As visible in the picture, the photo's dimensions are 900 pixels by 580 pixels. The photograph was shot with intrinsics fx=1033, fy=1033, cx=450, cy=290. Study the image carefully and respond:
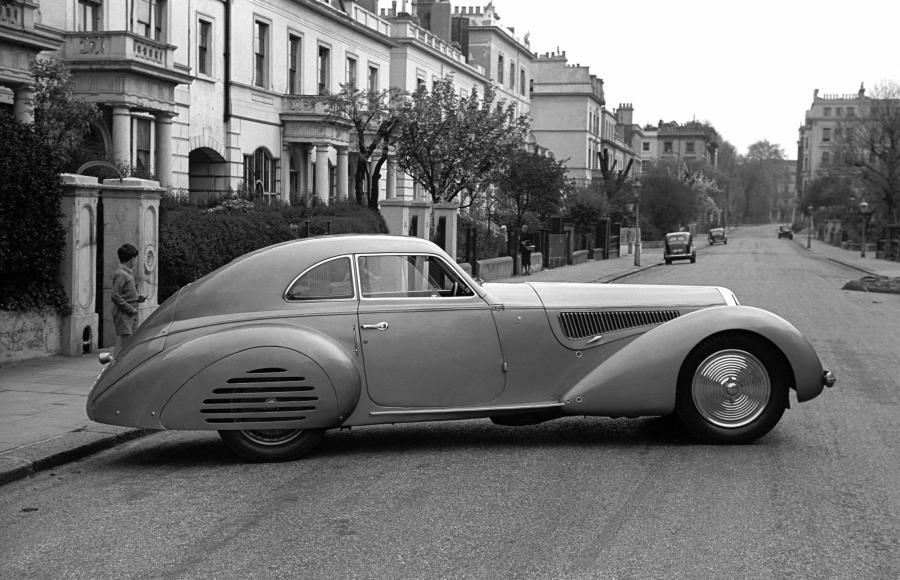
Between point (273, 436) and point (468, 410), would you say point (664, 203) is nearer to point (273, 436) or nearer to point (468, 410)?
point (468, 410)

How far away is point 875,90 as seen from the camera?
2945 inches

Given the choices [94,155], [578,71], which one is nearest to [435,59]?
[94,155]

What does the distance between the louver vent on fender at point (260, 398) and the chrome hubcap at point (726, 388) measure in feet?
9.69

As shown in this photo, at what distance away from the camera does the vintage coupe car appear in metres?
7.30

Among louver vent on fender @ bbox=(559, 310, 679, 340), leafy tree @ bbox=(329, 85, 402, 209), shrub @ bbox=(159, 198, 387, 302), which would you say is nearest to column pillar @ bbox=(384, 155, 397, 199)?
leafy tree @ bbox=(329, 85, 402, 209)

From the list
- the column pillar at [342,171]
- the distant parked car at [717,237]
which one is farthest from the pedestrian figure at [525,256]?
the distant parked car at [717,237]

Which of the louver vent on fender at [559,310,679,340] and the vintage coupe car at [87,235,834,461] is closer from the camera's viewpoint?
the vintage coupe car at [87,235,834,461]

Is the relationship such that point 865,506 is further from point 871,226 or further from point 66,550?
point 871,226

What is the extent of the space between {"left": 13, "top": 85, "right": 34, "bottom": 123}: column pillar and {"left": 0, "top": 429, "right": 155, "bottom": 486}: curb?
13550mm

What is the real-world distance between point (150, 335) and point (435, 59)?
4819 centimetres

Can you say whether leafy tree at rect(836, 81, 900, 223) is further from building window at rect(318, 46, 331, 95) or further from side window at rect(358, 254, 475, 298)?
side window at rect(358, 254, 475, 298)

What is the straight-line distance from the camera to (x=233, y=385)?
7273 millimetres

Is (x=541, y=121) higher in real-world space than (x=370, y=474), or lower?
higher

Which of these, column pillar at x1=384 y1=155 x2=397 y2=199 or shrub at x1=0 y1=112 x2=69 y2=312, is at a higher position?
column pillar at x1=384 y1=155 x2=397 y2=199
